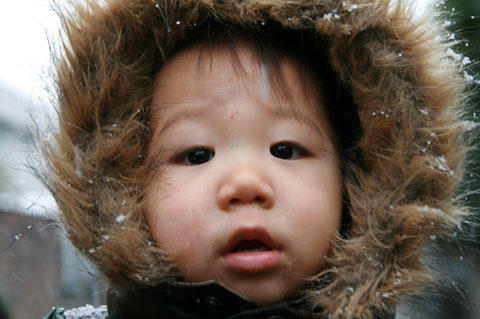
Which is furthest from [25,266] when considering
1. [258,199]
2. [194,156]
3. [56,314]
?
[258,199]

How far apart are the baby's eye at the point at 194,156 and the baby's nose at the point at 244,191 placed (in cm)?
11

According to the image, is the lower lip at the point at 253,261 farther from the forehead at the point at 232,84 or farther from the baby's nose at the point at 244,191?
the forehead at the point at 232,84

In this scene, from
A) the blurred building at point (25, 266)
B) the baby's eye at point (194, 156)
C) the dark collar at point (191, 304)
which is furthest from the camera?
the blurred building at point (25, 266)

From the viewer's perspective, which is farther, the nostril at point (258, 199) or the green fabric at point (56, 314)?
the green fabric at point (56, 314)

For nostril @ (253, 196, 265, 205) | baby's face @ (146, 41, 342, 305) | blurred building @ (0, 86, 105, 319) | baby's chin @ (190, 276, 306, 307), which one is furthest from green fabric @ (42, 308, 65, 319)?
blurred building @ (0, 86, 105, 319)

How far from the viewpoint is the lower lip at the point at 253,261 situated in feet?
3.36

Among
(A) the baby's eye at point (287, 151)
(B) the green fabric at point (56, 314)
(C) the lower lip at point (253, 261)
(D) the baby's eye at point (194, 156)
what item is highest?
(D) the baby's eye at point (194, 156)

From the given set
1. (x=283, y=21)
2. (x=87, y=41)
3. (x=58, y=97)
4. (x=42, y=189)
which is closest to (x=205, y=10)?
(x=283, y=21)

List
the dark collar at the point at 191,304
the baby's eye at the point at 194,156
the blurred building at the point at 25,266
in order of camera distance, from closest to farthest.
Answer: the dark collar at the point at 191,304 → the baby's eye at the point at 194,156 → the blurred building at the point at 25,266

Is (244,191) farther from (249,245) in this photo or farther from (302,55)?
(302,55)

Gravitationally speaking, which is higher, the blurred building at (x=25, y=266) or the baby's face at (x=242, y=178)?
the baby's face at (x=242, y=178)

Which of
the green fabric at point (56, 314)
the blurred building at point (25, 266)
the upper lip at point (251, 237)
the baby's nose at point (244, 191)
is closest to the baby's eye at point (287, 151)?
the baby's nose at point (244, 191)

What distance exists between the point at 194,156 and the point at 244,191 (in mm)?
195

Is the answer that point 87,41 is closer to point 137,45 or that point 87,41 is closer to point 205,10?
point 137,45
